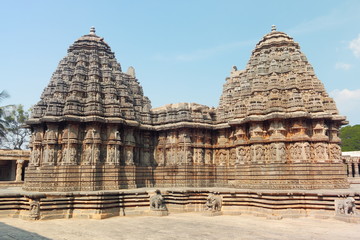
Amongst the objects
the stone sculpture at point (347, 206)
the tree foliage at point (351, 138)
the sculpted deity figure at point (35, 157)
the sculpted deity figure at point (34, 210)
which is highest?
the tree foliage at point (351, 138)

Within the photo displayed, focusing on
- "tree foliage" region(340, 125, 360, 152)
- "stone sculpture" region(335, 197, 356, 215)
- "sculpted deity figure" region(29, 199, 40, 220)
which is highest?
"tree foliage" region(340, 125, 360, 152)

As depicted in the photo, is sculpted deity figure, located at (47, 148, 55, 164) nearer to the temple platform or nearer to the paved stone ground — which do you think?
the temple platform

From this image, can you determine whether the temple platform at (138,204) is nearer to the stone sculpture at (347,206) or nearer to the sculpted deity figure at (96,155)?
the stone sculpture at (347,206)

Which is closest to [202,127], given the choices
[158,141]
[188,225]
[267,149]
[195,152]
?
[195,152]

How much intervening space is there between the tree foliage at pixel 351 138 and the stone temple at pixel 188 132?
41.3 meters

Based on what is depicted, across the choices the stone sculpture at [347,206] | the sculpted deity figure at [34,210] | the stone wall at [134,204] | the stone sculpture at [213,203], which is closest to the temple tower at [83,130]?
the stone wall at [134,204]

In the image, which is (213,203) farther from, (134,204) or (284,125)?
(284,125)

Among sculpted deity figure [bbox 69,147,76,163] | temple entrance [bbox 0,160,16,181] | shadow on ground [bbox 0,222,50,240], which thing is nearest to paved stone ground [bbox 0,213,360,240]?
shadow on ground [bbox 0,222,50,240]

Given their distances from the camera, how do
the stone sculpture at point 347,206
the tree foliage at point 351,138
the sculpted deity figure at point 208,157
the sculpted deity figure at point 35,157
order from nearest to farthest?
the stone sculpture at point 347,206 → the sculpted deity figure at point 35,157 → the sculpted deity figure at point 208,157 → the tree foliage at point 351,138

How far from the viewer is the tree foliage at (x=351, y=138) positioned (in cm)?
5312

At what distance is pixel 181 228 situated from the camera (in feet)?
38.7

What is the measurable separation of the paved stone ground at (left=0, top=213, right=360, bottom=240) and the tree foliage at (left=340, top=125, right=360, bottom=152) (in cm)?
4746

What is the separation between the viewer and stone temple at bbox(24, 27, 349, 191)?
55.7 feet

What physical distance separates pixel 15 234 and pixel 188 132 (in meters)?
12.7
